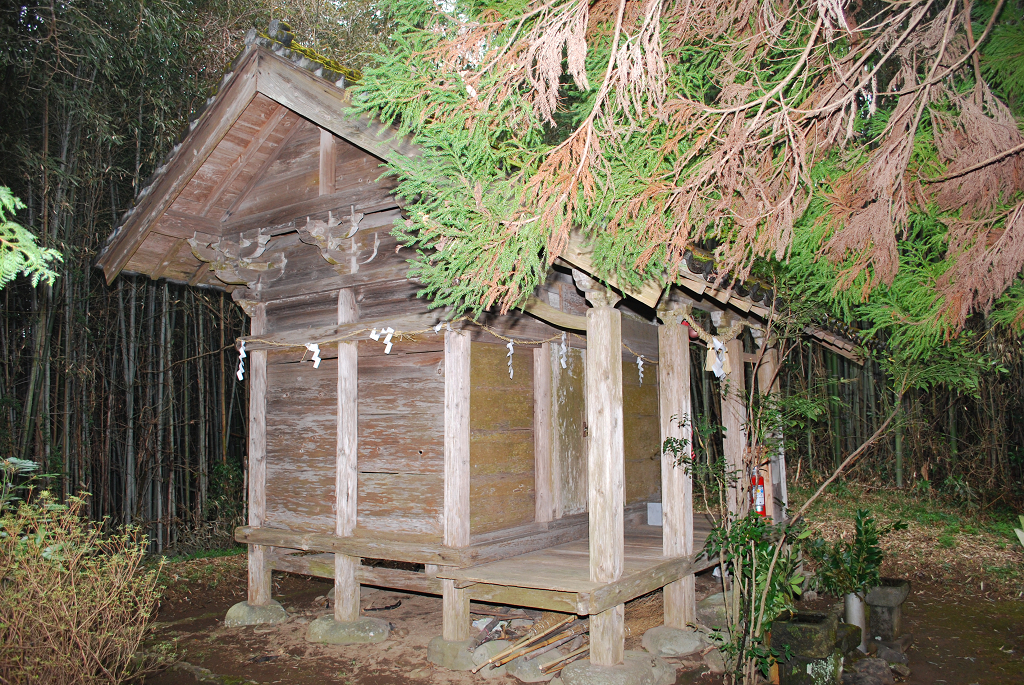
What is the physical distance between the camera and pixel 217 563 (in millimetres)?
8836

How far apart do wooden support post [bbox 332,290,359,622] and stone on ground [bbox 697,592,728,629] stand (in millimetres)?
3085

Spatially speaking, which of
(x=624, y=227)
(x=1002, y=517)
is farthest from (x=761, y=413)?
(x=1002, y=517)

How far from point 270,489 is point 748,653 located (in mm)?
4633

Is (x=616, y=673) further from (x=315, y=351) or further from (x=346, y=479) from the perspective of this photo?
(x=315, y=351)

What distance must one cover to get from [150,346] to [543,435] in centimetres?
581

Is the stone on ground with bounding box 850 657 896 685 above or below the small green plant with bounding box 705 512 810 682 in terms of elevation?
below

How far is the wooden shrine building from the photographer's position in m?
4.99

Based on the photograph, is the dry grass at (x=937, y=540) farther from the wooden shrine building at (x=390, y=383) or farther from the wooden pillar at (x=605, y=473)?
the wooden pillar at (x=605, y=473)

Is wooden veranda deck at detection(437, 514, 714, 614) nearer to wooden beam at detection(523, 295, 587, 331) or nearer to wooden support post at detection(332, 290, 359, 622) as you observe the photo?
wooden support post at detection(332, 290, 359, 622)

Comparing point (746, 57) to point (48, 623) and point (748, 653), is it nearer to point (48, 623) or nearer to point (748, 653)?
point (748, 653)

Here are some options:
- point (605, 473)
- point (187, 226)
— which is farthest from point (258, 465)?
point (605, 473)

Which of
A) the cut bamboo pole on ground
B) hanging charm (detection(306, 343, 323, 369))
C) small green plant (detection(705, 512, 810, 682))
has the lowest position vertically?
the cut bamboo pole on ground

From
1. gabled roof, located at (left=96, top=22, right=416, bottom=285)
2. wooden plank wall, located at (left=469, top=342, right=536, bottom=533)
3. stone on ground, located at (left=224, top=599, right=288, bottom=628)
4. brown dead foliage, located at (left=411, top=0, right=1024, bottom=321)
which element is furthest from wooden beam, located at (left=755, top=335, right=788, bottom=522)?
stone on ground, located at (left=224, top=599, right=288, bottom=628)

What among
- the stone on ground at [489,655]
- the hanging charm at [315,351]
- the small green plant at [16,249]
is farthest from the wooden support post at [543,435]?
the small green plant at [16,249]
